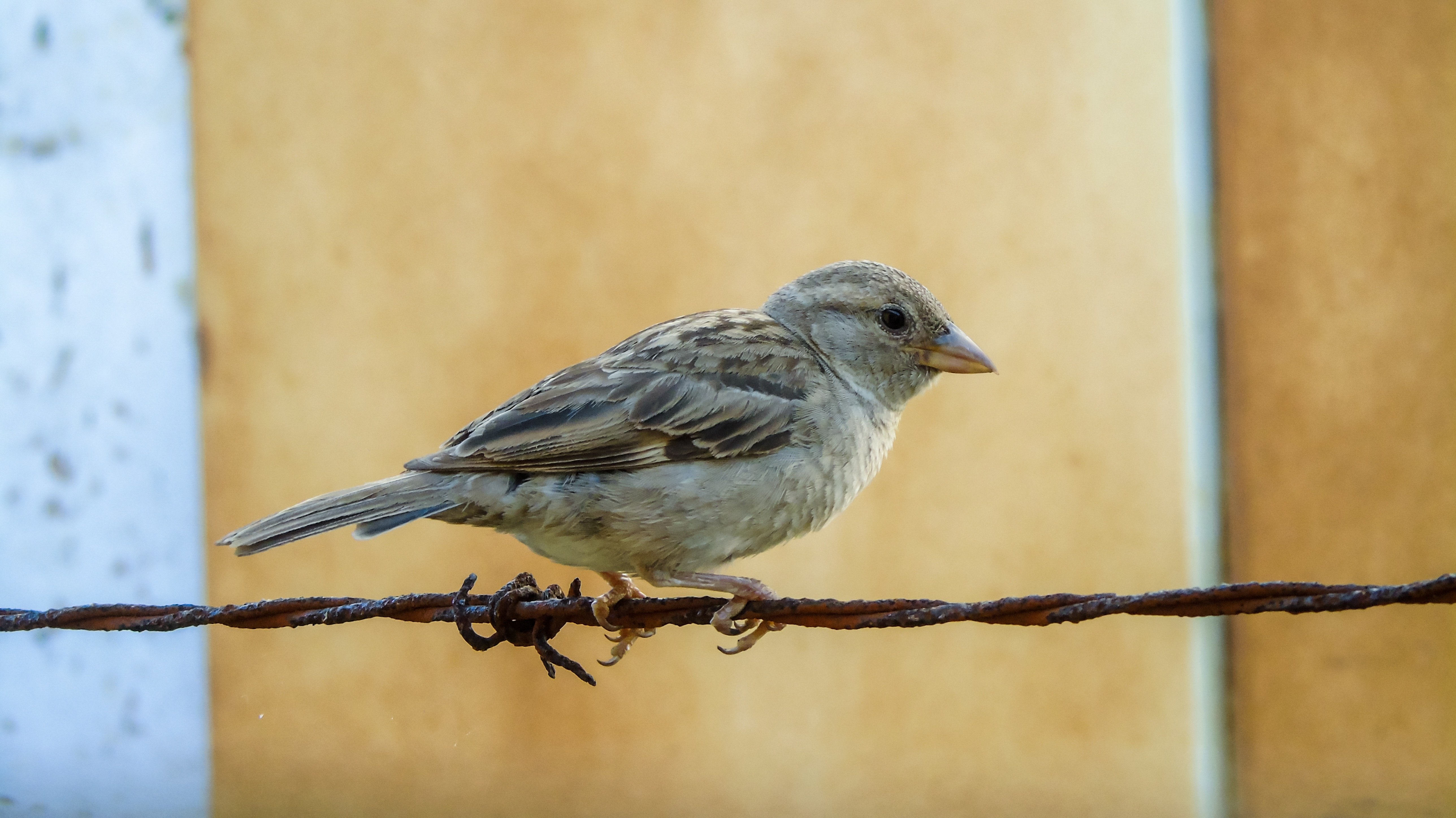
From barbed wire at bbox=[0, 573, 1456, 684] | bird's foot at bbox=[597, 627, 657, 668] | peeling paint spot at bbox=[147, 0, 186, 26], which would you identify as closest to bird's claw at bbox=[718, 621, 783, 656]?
barbed wire at bbox=[0, 573, 1456, 684]

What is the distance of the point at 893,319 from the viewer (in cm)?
324

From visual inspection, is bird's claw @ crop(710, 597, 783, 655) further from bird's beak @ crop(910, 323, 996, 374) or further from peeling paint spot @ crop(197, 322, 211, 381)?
peeling paint spot @ crop(197, 322, 211, 381)

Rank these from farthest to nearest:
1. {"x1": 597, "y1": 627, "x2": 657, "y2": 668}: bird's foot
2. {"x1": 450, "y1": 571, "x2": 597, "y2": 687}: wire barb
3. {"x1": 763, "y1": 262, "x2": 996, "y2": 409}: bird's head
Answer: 1. {"x1": 763, "y1": 262, "x2": 996, "y2": 409}: bird's head
2. {"x1": 597, "y1": 627, "x2": 657, "y2": 668}: bird's foot
3. {"x1": 450, "y1": 571, "x2": 597, "y2": 687}: wire barb

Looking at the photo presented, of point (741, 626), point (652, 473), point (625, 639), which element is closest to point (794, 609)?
point (741, 626)

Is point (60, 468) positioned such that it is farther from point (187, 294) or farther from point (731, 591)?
point (731, 591)

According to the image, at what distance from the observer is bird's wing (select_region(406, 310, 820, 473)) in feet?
9.05

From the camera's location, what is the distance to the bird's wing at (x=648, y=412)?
2.76 meters

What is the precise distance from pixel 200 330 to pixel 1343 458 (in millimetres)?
6003

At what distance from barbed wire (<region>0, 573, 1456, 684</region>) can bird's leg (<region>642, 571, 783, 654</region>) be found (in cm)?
2

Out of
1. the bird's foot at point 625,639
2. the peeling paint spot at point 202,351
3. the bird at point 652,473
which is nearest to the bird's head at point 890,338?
the bird at point 652,473

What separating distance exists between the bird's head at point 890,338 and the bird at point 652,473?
0.15 meters

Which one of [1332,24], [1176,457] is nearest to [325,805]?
[1176,457]

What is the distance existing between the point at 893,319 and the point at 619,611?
49.5 inches

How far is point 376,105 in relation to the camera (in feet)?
17.9
